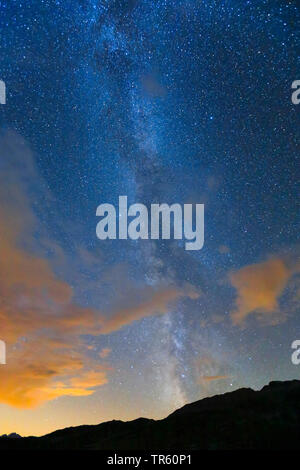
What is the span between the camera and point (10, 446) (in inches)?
945

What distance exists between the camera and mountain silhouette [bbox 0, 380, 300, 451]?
20.3 m

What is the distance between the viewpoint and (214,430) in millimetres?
22562

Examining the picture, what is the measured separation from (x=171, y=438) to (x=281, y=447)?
8.45m

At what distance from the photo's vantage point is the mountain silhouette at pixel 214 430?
20.3 metres
